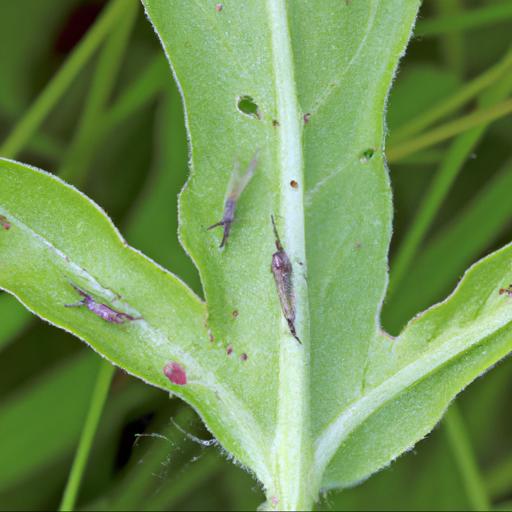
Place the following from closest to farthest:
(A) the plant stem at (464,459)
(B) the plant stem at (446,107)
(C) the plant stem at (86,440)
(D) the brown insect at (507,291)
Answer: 1. (D) the brown insect at (507,291)
2. (C) the plant stem at (86,440)
3. (A) the plant stem at (464,459)
4. (B) the plant stem at (446,107)

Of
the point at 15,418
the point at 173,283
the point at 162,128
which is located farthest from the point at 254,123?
the point at 15,418

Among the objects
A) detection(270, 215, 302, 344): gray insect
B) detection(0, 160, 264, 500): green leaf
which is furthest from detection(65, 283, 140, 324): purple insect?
detection(270, 215, 302, 344): gray insect

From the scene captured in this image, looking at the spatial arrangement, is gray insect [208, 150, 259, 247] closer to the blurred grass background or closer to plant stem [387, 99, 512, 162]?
the blurred grass background

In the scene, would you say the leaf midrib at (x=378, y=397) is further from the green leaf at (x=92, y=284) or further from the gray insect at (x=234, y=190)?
the gray insect at (x=234, y=190)

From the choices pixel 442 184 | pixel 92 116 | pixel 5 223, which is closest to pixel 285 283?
pixel 5 223

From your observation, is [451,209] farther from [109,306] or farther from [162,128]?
[109,306]

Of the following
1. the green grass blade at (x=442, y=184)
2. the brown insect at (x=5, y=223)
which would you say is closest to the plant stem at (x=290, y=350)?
the brown insect at (x=5, y=223)
